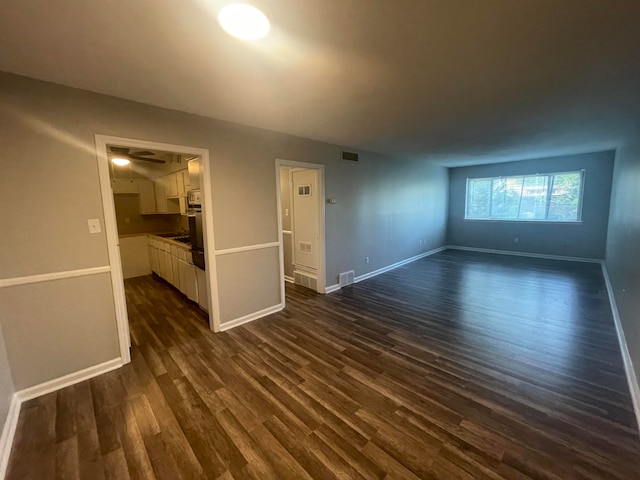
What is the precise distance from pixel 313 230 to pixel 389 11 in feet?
11.1

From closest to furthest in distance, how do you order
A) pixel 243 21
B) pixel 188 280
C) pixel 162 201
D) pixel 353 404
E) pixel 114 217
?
1. pixel 243 21
2. pixel 353 404
3. pixel 114 217
4. pixel 188 280
5. pixel 162 201

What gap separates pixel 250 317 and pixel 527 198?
769cm

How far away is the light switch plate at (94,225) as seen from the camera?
229 cm

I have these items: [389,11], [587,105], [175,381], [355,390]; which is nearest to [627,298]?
[587,105]

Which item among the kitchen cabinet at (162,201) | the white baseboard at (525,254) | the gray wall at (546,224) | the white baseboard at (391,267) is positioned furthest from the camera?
the white baseboard at (525,254)

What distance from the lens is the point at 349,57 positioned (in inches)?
69.9

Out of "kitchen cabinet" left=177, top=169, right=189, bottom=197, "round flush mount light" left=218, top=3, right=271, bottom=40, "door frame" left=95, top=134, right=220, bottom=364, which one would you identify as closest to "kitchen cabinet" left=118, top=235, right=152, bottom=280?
"kitchen cabinet" left=177, top=169, right=189, bottom=197

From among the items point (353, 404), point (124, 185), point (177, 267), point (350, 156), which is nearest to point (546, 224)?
point (350, 156)

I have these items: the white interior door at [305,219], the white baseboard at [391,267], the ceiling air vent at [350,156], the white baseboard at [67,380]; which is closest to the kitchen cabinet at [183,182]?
the white interior door at [305,219]

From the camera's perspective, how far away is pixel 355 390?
217 cm

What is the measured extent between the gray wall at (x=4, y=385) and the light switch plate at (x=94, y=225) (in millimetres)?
964

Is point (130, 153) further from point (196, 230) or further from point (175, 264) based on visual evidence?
point (196, 230)

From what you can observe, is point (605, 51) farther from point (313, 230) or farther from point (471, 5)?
point (313, 230)

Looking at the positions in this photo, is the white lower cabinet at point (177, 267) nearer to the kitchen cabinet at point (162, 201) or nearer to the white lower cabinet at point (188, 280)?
the white lower cabinet at point (188, 280)
